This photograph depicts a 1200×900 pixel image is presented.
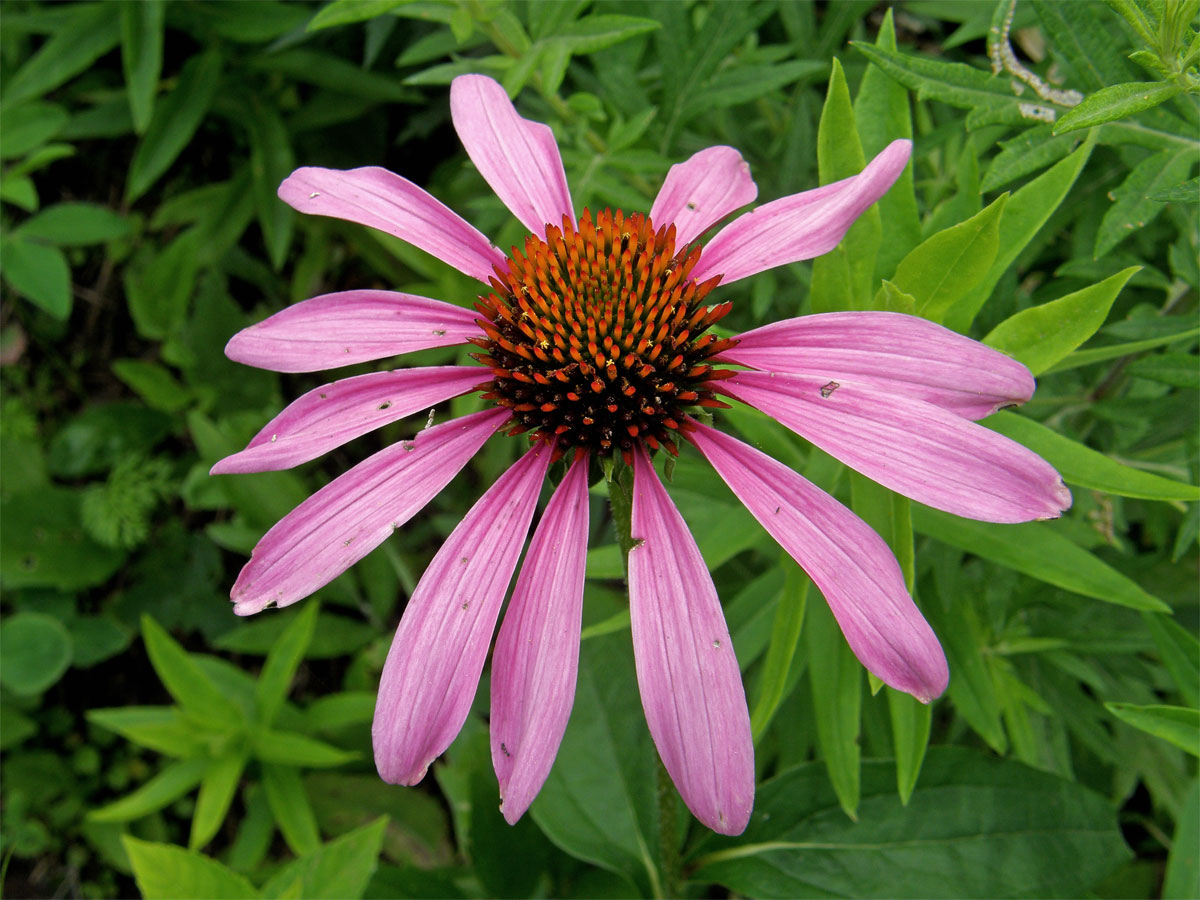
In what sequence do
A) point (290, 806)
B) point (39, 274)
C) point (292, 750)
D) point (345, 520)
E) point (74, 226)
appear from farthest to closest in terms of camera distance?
point (74, 226) → point (39, 274) → point (290, 806) → point (292, 750) → point (345, 520)

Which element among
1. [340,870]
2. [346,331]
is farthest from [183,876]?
[346,331]

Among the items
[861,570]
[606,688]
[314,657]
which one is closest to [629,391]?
[861,570]

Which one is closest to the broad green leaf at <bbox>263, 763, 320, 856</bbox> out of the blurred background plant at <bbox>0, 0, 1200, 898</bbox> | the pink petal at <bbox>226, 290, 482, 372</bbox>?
the blurred background plant at <bbox>0, 0, 1200, 898</bbox>

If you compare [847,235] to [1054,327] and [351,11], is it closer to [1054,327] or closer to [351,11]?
[1054,327]

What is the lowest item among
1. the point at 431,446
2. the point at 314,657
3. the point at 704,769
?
the point at 314,657

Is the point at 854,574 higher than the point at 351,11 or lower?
lower

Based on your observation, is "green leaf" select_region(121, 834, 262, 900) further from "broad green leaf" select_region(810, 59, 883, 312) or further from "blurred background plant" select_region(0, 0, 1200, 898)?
"broad green leaf" select_region(810, 59, 883, 312)

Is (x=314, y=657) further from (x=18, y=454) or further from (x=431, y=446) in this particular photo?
(x=431, y=446)
